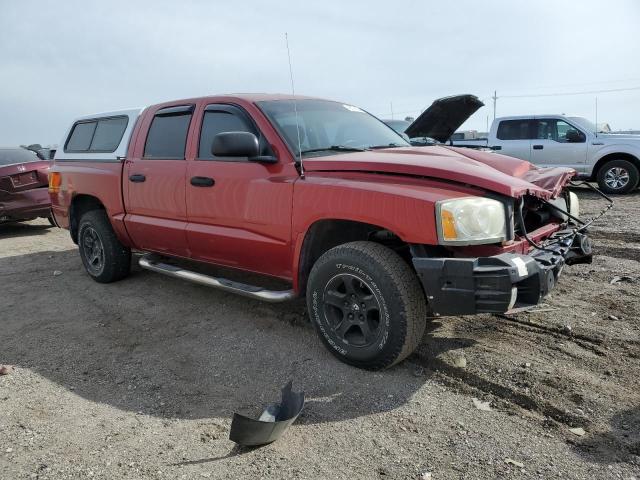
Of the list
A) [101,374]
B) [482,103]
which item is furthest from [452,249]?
[482,103]

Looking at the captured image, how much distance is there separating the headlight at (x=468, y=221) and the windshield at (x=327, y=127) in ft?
3.99

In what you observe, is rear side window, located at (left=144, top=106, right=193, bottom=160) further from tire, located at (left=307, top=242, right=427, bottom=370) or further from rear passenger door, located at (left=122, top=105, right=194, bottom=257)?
tire, located at (left=307, top=242, right=427, bottom=370)

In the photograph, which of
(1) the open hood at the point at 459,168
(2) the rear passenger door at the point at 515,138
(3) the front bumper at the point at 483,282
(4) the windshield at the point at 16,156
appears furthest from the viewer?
(2) the rear passenger door at the point at 515,138

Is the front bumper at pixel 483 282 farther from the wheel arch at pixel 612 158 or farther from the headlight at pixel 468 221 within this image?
the wheel arch at pixel 612 158

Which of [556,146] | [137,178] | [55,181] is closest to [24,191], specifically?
[55,181]

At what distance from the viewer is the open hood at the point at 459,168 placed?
2926 mm

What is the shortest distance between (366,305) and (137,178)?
273 cm

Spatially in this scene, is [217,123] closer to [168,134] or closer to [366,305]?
[168,134]

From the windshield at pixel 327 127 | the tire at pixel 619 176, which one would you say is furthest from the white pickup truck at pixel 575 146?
the windshield at pixel 327 127

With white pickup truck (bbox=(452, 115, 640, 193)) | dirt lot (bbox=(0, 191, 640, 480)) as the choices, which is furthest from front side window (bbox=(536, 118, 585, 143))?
dirt lot (bbox=(0, 191, 640, 480))

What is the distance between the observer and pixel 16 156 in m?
9.16

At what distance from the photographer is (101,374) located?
3375 millimetres

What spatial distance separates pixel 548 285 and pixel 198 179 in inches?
106

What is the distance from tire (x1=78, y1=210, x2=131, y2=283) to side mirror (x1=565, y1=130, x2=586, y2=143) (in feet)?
32.6
